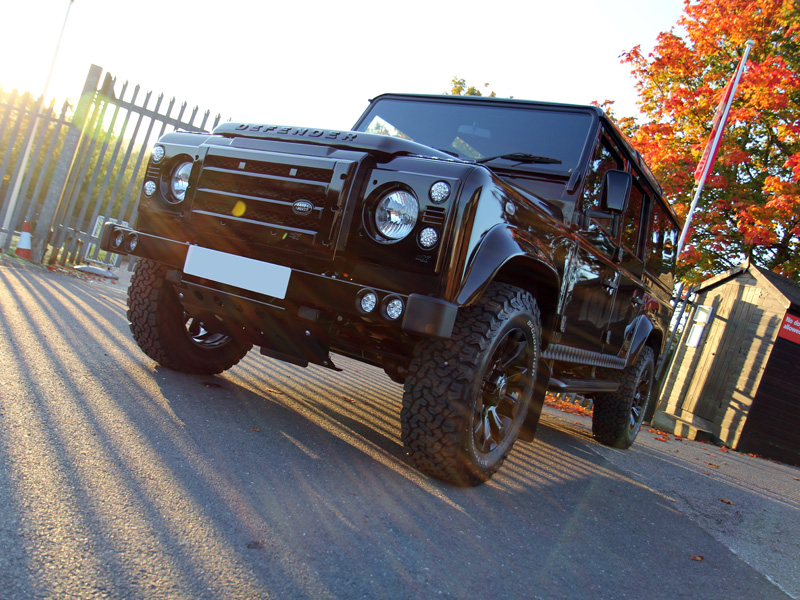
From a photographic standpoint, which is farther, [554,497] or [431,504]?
[554,497]

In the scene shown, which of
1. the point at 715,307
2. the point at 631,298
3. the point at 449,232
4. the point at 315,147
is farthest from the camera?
the point at 715,307

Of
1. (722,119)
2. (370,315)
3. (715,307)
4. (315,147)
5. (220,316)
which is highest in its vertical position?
(722,119)

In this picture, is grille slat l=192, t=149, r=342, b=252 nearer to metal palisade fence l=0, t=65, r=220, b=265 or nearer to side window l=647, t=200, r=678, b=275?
side window l=647, t=200, r=678, b=275

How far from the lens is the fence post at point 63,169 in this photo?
27.8ft

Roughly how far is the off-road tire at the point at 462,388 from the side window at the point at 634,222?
1.98m

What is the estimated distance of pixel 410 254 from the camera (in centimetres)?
263

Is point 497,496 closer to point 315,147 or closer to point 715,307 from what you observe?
point 315,147

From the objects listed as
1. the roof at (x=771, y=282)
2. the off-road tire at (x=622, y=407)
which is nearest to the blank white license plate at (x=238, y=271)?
the off-road tire at (x=622, y=407)

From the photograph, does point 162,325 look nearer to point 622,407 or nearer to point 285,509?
point 285,509

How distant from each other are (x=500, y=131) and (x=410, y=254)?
170 centimetres

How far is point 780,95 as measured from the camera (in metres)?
13.6

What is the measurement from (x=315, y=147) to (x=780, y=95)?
1435cm

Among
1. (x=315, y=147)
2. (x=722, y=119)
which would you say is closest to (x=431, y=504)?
(x=315, y=147)

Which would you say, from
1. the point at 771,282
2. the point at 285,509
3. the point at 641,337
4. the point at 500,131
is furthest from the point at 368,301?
the point at 771,282
